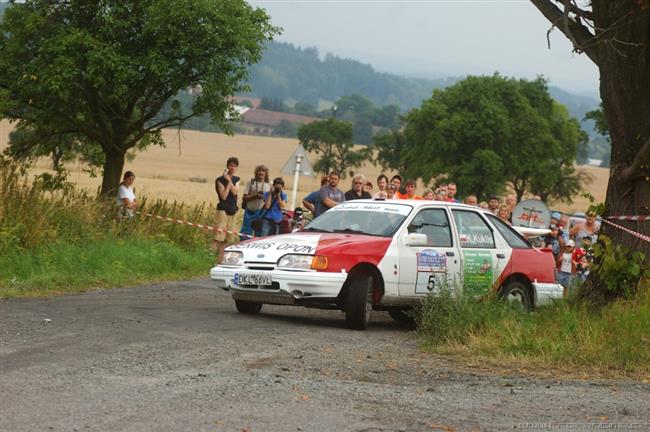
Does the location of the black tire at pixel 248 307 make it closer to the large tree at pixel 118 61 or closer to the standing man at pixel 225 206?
the standing man at pixel 225 206

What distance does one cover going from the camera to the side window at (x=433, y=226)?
1481 centimetres

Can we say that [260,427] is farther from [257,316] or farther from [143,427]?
[257,316]

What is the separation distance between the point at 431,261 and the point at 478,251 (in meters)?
0.82

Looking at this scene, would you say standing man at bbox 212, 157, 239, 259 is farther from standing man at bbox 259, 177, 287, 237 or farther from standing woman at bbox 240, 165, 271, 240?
standing man at bbox 259, 177, 287, 237

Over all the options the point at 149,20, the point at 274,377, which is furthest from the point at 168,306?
the point at 149,20

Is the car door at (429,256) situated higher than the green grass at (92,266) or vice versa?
the car door at (429,256)

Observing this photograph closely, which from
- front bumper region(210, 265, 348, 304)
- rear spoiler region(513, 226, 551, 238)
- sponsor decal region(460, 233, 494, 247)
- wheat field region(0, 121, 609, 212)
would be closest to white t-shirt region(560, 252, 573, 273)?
rear spoiler region(513, 226, 551, 238)

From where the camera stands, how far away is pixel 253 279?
546 inches

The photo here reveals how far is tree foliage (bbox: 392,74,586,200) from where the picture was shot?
82312 mm

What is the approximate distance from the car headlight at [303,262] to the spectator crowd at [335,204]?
17.8ft

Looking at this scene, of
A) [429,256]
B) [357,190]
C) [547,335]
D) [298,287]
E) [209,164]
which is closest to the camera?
[547,335]

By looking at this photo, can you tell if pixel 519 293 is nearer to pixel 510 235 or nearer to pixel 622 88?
pixel 510 235

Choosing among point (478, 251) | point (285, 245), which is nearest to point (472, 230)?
point (478, 251)

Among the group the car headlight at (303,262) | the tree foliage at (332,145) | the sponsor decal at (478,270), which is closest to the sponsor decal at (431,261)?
the sponsor decal at (478,270)
